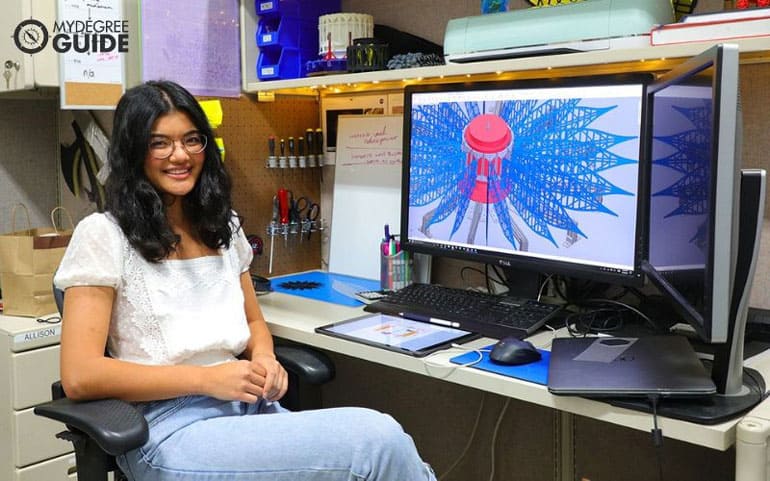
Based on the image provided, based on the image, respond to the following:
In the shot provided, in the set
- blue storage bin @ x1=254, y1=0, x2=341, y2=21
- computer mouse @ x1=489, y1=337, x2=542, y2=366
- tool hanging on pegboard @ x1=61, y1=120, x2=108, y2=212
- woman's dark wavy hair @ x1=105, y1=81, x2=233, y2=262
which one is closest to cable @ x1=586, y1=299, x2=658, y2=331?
computer mouse @ x1=489, y1=337, x2=542, y2=366

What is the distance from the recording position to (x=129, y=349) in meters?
1.47

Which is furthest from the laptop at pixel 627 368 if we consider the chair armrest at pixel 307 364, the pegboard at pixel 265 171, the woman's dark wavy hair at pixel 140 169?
the pegboard at pixel 265 171

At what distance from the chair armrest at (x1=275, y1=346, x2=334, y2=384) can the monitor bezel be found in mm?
761

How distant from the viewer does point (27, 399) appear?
78.2 inches

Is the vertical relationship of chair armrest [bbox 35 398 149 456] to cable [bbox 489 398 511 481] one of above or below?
above

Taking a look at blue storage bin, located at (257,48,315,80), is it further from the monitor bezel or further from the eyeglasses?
the monitor bezel

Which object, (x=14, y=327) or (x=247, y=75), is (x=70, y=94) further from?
(x=14, y=327)

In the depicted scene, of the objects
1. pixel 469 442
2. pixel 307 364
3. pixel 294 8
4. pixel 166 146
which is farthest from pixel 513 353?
pixel 294 8

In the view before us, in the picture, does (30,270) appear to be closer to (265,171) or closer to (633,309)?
(265,171)

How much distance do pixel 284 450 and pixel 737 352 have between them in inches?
28.8

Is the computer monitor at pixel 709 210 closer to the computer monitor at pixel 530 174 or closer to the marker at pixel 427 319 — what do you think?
the computer monitor at pixel 530 174

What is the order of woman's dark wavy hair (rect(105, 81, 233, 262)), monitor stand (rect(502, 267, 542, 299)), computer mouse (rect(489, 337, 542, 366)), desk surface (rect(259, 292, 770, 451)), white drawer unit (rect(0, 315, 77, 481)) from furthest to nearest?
white drawer unit (rect(0, 315, 77, 481)), monitor stand (rect(502, 267, 542, 299)), woman's dark wavy hair (rect(105, 81, 233, 262)), computer mouse (rect(489, 337, 542, 366)), desk surface (rect(259, 292, 770, 451))

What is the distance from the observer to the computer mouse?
4.50 ft

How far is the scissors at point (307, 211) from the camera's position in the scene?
238 centimetres
